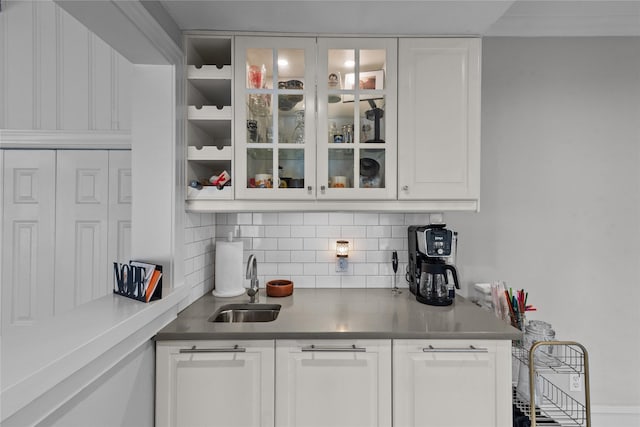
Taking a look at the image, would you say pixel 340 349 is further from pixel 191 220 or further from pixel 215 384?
pixel 191 220

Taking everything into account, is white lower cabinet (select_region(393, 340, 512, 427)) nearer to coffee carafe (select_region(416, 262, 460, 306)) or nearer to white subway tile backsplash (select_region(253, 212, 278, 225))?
coffee carafe (select_region(416, 262, 460, 306))

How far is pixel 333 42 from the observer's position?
177 cm

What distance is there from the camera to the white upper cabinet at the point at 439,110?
1771 millimetres

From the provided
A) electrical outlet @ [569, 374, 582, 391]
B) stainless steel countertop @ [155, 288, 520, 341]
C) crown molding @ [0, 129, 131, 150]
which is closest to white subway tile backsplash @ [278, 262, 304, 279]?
stainless steel countertop @ [155, 288, 520, 341]

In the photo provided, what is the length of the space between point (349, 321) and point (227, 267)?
2.66ft

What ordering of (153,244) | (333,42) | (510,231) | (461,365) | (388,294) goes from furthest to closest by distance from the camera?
(510,231) < (388,294) < (333,42) < (153,244) < (461,365)

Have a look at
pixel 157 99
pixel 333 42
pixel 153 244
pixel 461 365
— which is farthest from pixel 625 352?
pixel 157 99

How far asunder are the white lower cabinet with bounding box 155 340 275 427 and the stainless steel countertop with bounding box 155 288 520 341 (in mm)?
63

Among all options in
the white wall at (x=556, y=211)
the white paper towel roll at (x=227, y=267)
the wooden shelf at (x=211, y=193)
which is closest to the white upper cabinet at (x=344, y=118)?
the wooden shelf at (x=211, y=193)

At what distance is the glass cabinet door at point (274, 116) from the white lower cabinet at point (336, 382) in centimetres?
80

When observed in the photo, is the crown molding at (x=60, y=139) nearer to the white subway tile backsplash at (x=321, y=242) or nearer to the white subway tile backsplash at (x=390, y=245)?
the white subway tile backsplash at (x=321, y=242)

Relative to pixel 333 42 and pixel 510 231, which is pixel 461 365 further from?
pixel 333 42

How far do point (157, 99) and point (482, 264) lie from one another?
215 cm

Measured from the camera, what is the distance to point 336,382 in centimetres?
144
